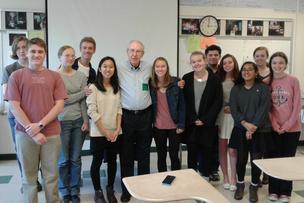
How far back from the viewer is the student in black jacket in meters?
3.24

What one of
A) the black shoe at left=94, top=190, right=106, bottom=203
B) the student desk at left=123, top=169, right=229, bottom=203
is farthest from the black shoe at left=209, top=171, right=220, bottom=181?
the student desk at left=123, top=169, right=229, bottom=203

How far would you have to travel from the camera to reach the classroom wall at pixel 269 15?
488cm

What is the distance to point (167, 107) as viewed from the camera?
321cm

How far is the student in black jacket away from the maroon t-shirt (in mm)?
1345

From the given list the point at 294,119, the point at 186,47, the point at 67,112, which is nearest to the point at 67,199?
the point at 67,112

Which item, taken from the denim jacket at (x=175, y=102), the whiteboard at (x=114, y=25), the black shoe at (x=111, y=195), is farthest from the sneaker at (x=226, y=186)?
the whiteboard at (x=114, y=25)

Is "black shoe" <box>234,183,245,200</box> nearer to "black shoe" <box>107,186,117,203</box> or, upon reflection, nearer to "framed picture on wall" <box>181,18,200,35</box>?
"black shoe" <box>107,186,117,203</box>

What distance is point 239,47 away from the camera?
506cm

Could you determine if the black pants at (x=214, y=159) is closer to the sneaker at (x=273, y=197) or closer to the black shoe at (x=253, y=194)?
the black shoe at (x=253, y=194)

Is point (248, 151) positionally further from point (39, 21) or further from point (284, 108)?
point (39, 21)

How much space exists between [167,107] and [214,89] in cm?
49

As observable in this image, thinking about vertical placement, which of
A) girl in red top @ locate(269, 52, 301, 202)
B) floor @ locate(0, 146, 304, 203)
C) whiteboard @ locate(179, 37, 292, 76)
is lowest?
floor @ locate(0, 146, 304, 203)

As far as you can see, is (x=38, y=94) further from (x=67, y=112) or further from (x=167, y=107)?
(x=167, y=107)

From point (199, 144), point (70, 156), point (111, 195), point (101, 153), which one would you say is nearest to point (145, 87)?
point (101, 153)
